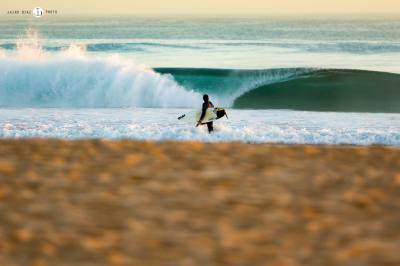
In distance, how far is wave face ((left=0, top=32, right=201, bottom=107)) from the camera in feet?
84.8

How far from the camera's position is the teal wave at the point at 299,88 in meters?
26.4

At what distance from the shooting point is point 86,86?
27.0 m

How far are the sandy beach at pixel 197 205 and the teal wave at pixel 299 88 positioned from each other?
51.4 feet

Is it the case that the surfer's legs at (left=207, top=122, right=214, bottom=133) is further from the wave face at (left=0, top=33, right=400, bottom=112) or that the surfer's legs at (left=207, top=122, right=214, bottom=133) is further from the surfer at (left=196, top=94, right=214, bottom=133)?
the wave face at (left=0, top=33, right=400, bottom=112)

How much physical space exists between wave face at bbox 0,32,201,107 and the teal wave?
2287 mm

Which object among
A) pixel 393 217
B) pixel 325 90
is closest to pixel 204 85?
pixel 325 90

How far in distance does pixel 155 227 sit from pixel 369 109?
63.0 feet

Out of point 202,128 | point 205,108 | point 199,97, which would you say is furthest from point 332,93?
point 205,108

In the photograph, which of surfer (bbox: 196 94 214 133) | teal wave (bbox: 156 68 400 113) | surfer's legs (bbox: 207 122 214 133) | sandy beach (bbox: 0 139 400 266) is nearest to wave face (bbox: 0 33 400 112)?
teal wave (bbox: 156 68 400 113)

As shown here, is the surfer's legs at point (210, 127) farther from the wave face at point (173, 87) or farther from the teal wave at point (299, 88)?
the teal wave at point (299, 88)

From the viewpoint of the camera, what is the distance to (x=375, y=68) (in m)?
A: 37.4

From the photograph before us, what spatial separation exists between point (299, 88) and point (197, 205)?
73.2 ft

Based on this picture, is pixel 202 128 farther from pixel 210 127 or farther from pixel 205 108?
pixel 205 108

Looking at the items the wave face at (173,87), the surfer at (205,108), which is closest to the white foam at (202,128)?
Answer: the surfer at (205,108)
